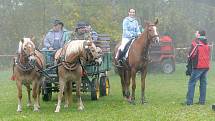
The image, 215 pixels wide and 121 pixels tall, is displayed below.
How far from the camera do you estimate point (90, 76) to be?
1355 centimetres

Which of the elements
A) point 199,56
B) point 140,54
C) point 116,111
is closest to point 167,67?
point 140,54

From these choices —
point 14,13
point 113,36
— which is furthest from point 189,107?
point 14,13

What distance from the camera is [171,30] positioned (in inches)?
1389

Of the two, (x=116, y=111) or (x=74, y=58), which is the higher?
(x=74, y=58)

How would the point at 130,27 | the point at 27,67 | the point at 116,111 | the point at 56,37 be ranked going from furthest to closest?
the point at 130,27 < the point at 56,37 < the point at 116,111 < the point at 27,67

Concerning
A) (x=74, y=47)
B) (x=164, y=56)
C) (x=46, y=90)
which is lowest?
(x=46, y=90)

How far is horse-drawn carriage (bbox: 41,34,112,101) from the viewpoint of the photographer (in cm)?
1239

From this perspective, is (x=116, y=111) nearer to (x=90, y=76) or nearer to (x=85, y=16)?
(x=90, y=76)

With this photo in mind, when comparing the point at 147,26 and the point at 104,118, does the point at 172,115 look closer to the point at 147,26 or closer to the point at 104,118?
the point at 104,118

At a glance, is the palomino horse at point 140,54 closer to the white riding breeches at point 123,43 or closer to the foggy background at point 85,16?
the white riding breeches at point 123,43

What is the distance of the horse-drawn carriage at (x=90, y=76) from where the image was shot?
1239 cm

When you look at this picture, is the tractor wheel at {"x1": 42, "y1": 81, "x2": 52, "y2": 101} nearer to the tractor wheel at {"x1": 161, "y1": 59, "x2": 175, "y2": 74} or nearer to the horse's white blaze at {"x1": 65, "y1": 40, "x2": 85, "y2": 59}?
the horse's white blaze at {"x1": 65, "y1": 40, "x2": 85, "y2": 59}

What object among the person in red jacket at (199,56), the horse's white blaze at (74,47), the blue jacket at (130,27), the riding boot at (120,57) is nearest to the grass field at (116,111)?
the person in red jacket at (199,56)

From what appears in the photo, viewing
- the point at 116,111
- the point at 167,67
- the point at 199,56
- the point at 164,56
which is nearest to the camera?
the point at 116,111
